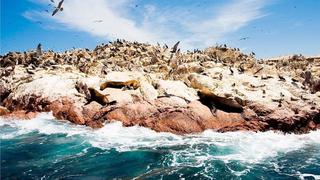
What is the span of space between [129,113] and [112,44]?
32.7 m

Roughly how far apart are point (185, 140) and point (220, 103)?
20.4 ft

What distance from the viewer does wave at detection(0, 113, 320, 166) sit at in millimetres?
22359

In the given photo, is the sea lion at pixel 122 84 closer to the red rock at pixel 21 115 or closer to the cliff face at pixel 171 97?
the cliff face at pixel 171 97

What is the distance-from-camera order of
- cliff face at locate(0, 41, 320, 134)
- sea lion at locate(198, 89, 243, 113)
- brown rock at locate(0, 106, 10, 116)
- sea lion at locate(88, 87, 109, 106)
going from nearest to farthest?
cliff face at locate(0, 41, 320, 134) < sea lion at locate(198, 89, 243, 113) < sea lion at locate(88, 87, 109, 106) < brown rock at locate(0, 106, 10, 116)

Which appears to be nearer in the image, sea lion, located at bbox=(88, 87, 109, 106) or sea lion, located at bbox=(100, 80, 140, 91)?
sea lion, located at bbox=(88, 87, 109, 106)

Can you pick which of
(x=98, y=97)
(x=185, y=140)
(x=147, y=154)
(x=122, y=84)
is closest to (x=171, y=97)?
(x=122, y=84)

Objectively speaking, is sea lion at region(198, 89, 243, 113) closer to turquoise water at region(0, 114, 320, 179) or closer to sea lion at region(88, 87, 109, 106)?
turquoise water at region(0, 114, 320, 179)

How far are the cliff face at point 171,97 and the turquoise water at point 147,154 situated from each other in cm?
123

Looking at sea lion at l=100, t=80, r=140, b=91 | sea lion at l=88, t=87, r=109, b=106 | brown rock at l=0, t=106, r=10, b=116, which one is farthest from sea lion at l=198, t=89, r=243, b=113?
brown rock at l=0, t=106, r=10, b=116

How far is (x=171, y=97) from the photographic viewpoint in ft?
105

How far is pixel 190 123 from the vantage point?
28.7m

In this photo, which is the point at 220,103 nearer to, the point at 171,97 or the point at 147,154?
the point at 171,97

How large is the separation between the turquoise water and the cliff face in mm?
1227

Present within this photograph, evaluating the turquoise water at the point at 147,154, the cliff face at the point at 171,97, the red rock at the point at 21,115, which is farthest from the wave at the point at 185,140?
the red rock at the point at 21,115
